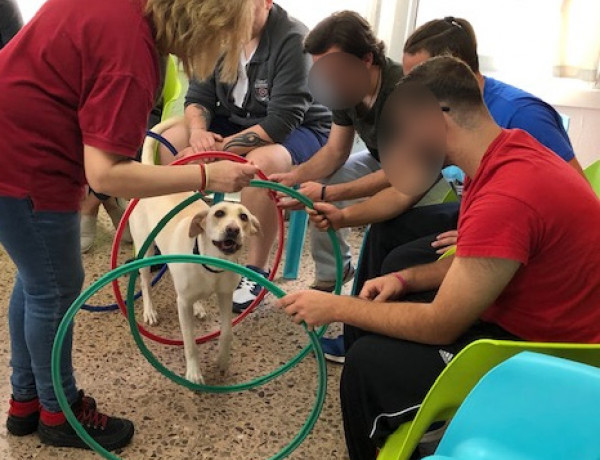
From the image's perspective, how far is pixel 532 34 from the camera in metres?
2.79

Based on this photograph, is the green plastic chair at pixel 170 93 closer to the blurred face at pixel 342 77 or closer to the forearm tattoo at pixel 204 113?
the forearm tattoo at pixel 204 113

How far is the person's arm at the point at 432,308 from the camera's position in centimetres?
101

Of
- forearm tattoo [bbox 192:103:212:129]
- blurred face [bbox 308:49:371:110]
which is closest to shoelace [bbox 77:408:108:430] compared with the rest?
blurred face [bbox 308:49:371:110]

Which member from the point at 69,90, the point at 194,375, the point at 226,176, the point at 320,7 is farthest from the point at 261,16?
the point at 194,375

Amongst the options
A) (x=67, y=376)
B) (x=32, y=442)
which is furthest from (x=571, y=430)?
(x=32, y=442)

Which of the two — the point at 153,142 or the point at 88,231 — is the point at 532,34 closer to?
the point at 153,142

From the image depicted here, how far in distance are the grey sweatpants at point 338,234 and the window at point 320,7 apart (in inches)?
35.2

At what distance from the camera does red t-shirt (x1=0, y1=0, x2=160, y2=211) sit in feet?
3.53

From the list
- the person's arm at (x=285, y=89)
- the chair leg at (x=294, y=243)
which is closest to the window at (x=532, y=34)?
the person's arm at (x=285, y=89)

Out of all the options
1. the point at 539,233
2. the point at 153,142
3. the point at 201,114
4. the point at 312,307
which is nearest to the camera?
the point at 539,233

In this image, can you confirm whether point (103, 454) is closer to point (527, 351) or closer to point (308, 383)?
point (308, 383)

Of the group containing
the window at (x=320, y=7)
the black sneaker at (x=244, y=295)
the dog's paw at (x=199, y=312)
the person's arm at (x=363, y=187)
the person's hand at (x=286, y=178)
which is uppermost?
the window at (x=320, y=7)

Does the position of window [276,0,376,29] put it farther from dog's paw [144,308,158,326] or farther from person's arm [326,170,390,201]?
dog's paw [144,308,158,326]

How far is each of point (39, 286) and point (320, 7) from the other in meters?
2.04
